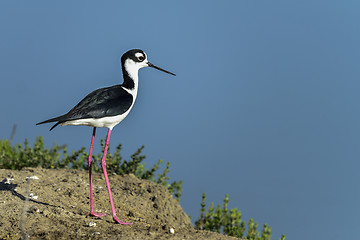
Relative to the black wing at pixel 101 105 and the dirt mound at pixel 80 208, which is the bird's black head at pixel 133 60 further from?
the dirt mound at pixel 80 208

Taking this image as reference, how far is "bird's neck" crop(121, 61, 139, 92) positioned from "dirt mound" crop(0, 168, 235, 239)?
207 centimetres

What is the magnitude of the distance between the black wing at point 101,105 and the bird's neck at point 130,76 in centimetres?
17

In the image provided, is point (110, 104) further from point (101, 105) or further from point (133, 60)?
point (133, 60)

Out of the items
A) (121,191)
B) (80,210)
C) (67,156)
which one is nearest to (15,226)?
(80,210)

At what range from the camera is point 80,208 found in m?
7.25

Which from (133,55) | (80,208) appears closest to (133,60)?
(133,55)

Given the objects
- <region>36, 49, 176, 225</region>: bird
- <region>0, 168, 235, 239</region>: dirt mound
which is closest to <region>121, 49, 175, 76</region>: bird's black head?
<region>36, 49, 176, 225</region>: bird

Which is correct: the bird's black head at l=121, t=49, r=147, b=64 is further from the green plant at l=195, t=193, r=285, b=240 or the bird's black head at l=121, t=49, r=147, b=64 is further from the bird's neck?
the green plant at l=195, t=193, r=285, b=240

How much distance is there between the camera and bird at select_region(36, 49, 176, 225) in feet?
21.1

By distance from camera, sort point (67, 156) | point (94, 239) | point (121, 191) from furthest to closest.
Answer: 1. point (67, 156)
2. point (121, 191)
3. point (94, 239)

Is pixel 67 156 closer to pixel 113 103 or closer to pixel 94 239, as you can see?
pixel 113 103

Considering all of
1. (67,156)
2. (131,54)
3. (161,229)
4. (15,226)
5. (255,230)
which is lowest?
(15,226)

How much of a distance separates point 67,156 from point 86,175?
4.55 feet

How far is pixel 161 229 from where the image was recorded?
6023 mm
